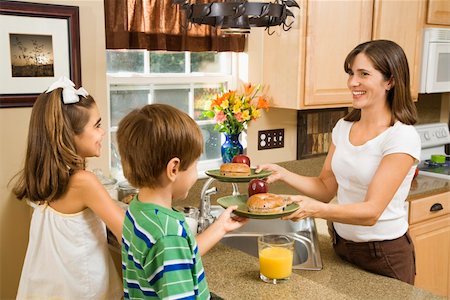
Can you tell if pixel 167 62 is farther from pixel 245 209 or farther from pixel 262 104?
pixel 245 209

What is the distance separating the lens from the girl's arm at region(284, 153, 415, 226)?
1605 millimetres

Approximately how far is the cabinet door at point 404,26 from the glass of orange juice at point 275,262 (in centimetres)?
173

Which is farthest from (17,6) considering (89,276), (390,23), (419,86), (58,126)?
(419,86)

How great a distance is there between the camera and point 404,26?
9.61 ft

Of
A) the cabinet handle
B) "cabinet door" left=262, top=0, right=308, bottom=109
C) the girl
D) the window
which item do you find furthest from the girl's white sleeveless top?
the cabinet handle

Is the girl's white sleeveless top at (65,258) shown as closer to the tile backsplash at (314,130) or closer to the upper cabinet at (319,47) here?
the upper cabinet at (319,47)

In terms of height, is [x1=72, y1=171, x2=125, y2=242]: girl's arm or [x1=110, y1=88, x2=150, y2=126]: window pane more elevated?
[x1=110, y1=88, x2=150, y2=126]: window pane

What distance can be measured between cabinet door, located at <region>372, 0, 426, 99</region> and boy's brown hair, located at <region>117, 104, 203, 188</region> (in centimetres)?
197

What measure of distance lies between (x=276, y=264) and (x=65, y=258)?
0.63 metres

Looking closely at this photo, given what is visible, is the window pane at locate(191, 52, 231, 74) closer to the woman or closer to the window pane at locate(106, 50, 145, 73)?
the window pane at locate(106, 50, 145, 73)

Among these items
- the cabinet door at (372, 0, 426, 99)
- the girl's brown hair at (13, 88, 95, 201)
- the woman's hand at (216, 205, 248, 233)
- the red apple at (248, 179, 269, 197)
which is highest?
the cabinet door at (372, 0, 426, 99)

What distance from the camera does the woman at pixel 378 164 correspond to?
1.62 m

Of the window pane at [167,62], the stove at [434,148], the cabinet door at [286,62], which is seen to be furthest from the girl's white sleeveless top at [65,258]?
the stove at [434,148]

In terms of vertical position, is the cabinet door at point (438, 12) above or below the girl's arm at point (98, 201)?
above
